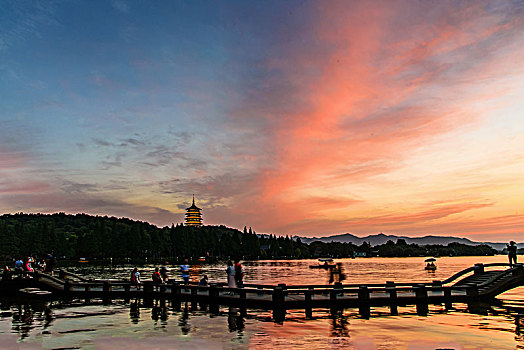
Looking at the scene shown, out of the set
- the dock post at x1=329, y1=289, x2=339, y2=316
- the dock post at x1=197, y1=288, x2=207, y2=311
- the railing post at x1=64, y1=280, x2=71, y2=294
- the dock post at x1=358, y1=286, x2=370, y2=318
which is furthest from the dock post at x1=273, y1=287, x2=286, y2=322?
the railing post at x1=64, y1=280, x2=71, y2=294

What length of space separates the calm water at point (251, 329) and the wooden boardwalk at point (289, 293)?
2.47 ft

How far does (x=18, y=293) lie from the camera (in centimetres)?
3438

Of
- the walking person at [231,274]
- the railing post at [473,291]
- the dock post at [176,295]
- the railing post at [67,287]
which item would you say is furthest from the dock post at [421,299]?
the railing post at [67,287]

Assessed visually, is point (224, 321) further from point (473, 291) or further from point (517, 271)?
point (517, 271)

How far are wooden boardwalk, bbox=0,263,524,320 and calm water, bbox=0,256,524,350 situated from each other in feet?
2.47

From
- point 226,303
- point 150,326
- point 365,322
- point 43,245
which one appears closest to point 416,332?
point 365,322

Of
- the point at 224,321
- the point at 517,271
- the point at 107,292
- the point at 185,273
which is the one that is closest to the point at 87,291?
the point at 107,292

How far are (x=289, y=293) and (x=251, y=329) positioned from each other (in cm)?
741

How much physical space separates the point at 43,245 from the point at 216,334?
179890 mm

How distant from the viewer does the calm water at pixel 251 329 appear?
18.2 m

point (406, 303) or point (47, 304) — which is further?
point (47, 304)

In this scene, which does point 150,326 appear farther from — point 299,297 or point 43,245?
point 43,245

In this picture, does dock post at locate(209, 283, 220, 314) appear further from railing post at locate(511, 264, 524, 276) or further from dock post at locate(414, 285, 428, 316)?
railing post at locate(511, 264, 524, 276)

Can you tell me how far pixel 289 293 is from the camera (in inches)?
1115
